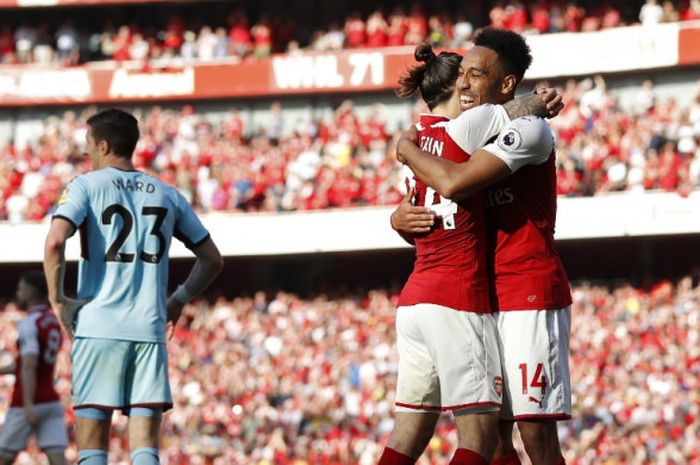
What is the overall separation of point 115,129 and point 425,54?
5.76 ft

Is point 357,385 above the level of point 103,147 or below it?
below

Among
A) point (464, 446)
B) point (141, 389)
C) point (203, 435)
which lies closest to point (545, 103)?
point (464, 446)

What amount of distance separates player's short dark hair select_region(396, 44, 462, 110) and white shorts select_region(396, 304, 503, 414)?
0.94 metres

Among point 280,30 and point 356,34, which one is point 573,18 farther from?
point 280,30

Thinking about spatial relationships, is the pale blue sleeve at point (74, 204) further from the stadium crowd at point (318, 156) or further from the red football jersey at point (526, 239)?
the stadium crowd at point (318, 156)

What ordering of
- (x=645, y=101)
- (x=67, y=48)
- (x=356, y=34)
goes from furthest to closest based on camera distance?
(x=67, y=48) < (x=356, y=34) < (x=645, y=101)

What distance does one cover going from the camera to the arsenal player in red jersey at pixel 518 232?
5.64 metres

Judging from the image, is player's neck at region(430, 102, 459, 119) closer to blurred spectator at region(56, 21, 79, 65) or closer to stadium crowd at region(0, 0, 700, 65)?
stadium crowd at region(0, 0, 700, 65)

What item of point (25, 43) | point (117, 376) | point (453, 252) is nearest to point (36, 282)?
point (117, 376)

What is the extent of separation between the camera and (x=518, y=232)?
5.81m

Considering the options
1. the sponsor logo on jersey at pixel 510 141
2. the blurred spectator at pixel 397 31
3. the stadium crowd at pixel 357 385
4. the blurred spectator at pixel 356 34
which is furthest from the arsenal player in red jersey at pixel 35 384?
the blurred spectator at pixel 356 34

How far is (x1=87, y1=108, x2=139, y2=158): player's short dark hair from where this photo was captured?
688 cm

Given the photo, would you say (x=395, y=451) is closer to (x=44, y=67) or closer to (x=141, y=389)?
(x=141, y=389)

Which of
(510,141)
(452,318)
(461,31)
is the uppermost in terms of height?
(461,31)
